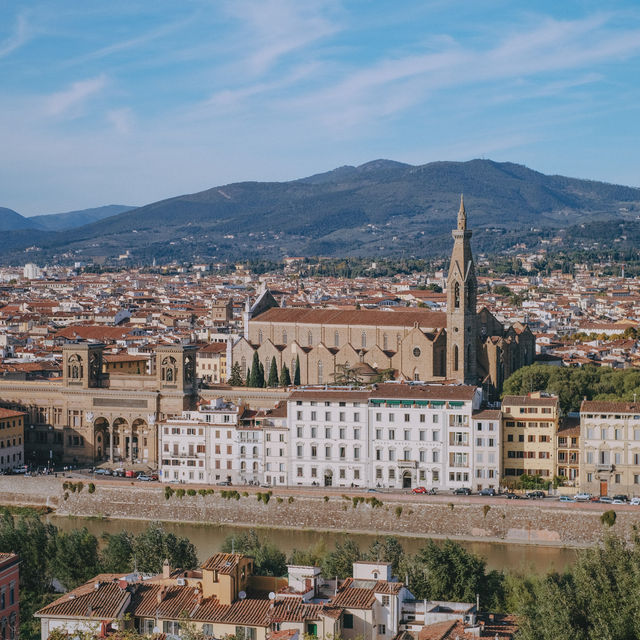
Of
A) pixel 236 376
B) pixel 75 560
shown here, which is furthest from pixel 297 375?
pixel 75 560

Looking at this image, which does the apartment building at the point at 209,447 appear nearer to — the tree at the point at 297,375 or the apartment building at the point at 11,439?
the apartment building at the point at 11,439

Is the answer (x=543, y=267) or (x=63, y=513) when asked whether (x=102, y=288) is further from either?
(x=63, y=513)

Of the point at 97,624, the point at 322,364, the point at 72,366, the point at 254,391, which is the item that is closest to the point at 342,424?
the point at 254,391

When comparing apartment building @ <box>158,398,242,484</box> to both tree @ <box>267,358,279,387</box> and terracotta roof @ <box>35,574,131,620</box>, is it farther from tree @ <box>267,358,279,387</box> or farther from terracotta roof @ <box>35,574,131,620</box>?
terracotta roof @ <box>35,574,131,620</box>

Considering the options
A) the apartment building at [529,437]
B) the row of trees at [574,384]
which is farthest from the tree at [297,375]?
the apartment building at [529,437]

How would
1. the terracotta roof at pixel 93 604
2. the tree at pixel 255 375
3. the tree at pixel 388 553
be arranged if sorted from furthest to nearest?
the tree at pixel 255 375, the tree at pixel 388 553, the terracotta roof at pixel 93 604
